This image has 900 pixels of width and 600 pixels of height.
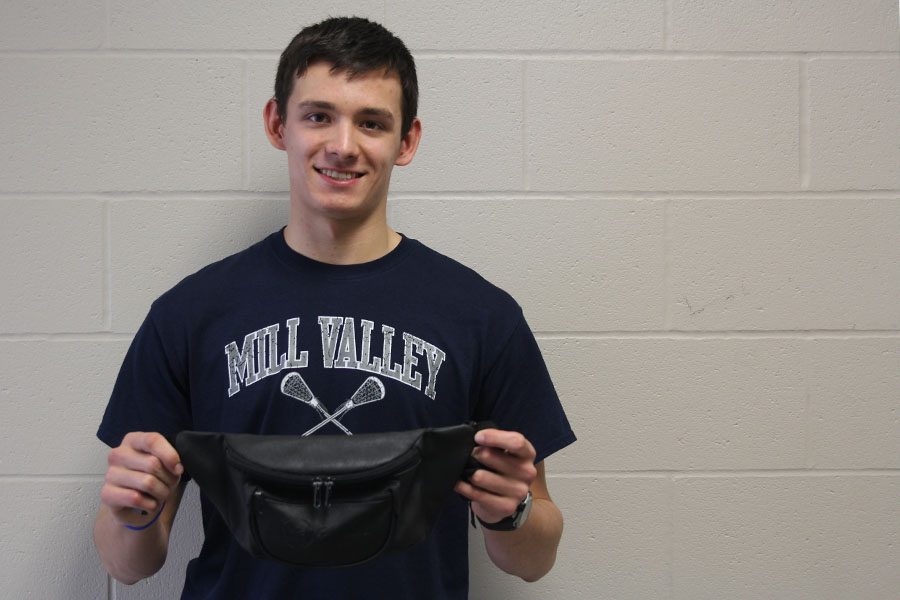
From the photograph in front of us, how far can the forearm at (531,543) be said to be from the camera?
3.76 ft

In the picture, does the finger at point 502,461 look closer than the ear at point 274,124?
Yes

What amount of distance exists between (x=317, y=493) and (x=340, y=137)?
48 centimetres

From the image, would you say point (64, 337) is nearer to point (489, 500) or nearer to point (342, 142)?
point (342, 142)

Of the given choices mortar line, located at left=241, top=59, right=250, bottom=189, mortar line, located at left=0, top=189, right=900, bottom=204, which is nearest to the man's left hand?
mortar line, located at left=0, top=189, right=900, bottom=204

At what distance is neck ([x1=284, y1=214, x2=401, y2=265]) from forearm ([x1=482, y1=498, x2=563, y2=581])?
432mm

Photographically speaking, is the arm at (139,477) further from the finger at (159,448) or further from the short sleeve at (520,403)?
the short sleeve at (520,403)

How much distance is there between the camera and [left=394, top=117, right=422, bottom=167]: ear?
121 cm

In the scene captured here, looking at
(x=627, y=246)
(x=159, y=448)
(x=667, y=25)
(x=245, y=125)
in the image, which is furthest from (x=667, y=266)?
(x=159, y=448)

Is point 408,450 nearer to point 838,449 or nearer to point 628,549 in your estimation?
point 628,549

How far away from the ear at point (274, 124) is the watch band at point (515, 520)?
61cm

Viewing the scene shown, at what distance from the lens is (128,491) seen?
3.14ft

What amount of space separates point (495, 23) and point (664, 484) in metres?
0.88

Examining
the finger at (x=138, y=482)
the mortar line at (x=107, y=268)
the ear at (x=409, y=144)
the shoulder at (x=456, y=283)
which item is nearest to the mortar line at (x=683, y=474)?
the shoulder at (x=456, y=283)

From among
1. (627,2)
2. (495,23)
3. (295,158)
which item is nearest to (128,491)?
(295,158)
